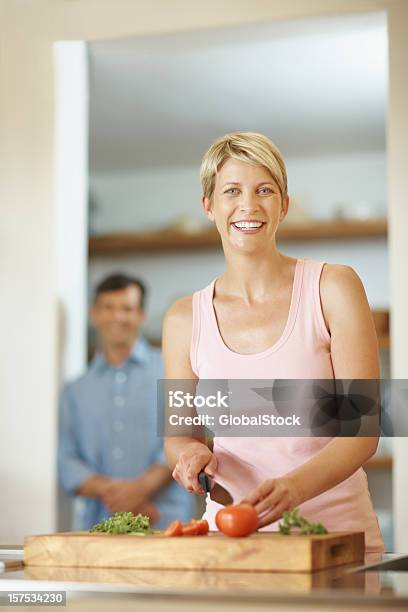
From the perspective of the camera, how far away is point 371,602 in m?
1.02

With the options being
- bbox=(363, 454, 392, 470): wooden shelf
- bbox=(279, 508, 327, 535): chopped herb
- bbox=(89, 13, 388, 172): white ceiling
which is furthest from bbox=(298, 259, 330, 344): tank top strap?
bbox=(363, 454, 392, 470): wooden shelf

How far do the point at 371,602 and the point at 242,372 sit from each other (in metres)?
0.76

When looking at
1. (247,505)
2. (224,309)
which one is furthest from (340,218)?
(247,505)

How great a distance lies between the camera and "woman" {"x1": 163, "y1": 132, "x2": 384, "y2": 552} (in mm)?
1644

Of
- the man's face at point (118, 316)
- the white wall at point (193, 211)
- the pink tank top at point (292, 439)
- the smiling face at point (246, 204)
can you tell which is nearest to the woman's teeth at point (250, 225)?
the smiling face at point (246, 204)

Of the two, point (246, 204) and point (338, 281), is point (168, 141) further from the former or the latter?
point (338, 281)

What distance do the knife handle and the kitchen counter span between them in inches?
10.5

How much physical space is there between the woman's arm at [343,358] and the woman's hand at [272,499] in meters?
0.01

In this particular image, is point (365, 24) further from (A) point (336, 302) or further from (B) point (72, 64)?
(A) point (336, 302)

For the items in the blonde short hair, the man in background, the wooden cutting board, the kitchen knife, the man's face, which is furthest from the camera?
the man's face

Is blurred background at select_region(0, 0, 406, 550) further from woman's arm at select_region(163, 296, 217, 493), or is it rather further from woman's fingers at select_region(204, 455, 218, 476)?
woman's fingers at select_region(204, 455, 218, 476)

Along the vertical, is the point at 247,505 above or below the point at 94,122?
below

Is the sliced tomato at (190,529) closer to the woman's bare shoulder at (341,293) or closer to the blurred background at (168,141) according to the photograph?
the woman's bare shoulder at (341,293)

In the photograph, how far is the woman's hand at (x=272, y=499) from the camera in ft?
4.60
